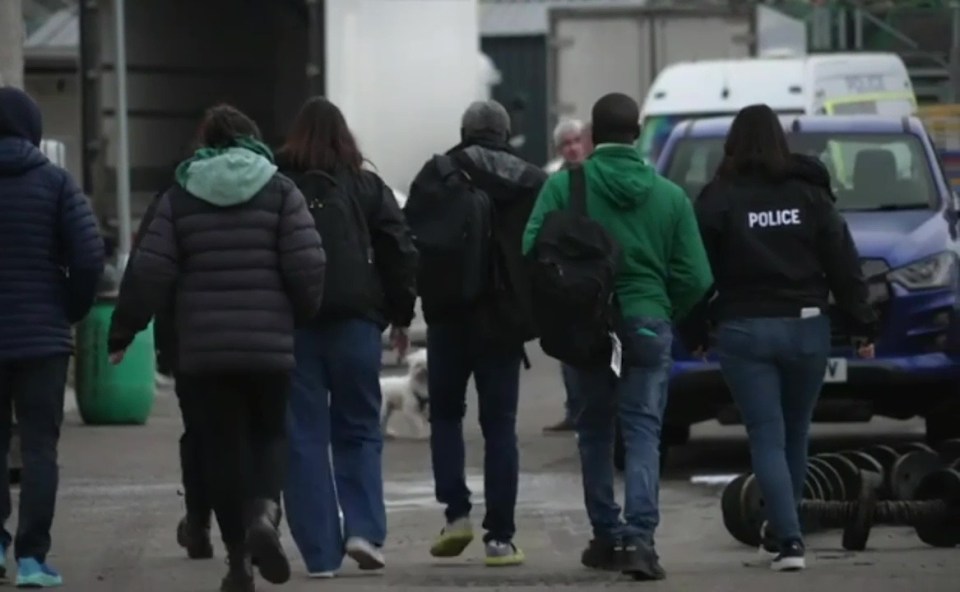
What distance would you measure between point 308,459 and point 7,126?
66.1 inches

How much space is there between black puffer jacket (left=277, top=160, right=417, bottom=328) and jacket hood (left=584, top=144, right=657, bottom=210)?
0.76m

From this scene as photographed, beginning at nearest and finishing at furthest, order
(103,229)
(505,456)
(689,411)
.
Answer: (505,456), (689,411), (103,229)

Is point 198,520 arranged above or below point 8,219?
below

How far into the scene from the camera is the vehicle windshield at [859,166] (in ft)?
49.9

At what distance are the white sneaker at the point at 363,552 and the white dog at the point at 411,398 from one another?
6.49 metres

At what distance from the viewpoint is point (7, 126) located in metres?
10.6

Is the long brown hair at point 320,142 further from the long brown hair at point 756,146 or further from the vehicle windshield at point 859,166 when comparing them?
the vehicle windshield at point 859,166

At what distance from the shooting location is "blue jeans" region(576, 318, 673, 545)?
34.5 ft

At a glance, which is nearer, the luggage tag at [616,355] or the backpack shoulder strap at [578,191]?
the luggage tag at [616,355]

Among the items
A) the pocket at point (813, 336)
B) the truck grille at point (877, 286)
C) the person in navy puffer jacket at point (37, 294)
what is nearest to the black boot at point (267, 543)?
the person in navy puffer jacket at point (37, 294)

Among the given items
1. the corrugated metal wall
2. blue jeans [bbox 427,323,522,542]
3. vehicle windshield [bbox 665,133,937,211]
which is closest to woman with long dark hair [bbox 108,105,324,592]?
blue jeans [bbox 427,323,522,542]

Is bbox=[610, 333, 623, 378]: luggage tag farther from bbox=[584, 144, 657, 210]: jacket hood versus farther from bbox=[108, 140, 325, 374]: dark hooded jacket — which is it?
bbox=[108, 140, 325, 374]: dark hooded jacket

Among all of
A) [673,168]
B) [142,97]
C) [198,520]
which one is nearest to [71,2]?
[142,97]

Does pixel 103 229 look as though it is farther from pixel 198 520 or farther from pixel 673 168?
pixel 198 520
